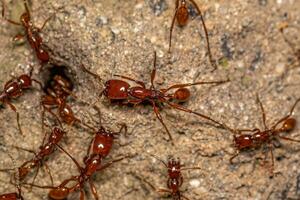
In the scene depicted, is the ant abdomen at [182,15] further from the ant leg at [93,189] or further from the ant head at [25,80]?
the ant leg at [93,189]

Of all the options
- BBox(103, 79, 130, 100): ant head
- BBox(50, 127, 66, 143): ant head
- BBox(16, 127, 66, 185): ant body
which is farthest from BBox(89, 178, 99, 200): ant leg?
BBox(103, 79, 130, 100): ant head

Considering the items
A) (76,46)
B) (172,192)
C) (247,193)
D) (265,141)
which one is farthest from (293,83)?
(76,46)

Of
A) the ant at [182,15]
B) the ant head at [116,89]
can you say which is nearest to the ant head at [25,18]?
the ant head at [116,89]

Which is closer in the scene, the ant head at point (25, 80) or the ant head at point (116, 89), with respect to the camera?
the ant head at point (116, 89)

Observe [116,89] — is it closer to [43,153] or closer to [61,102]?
[61,102]

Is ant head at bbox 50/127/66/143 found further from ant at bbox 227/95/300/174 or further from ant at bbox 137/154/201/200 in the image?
ant at bbox 227/95/300/174

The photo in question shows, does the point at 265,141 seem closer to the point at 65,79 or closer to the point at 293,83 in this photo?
the point at 293,83

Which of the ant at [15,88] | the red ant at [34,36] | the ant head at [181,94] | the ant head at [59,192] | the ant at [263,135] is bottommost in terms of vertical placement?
the ant head at [59,192]
